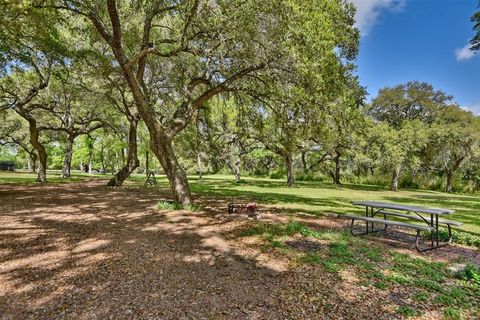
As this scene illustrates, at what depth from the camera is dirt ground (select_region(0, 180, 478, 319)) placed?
3.28m

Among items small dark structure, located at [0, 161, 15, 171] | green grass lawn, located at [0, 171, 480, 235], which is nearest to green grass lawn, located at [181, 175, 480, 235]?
green grass lawn, located at [0, 171, 480, 235]

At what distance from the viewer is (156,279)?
4.01 metres

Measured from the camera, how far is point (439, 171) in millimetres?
30484

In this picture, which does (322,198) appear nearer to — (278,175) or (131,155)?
(131,155)

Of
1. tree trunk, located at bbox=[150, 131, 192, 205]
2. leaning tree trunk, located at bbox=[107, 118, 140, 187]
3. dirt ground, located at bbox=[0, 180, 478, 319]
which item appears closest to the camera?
dirt ground, located at bbox=[0, 180, 478, 319]

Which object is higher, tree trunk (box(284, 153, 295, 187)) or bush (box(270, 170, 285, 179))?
tree trunk (box(284, 153, 295, 187))

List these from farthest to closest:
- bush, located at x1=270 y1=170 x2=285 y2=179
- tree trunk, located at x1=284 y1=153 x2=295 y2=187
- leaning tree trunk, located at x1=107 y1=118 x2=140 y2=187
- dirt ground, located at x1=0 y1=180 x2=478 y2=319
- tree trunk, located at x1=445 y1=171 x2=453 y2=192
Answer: bush, located at x1=270 y1=170 x2=285 y2=179 → tree trunk, located at x1=445 y1=171 x2=453 y2=192 → tree trunk, located at x1=284 y1=153 x2=295 y2=187 → leaning tree trunk, located at x1=107 y1=118 x2=140 y2=187 → dirt ground, located at x1=0 y1=180 x2=478 y2=319

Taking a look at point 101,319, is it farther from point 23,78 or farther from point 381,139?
point 381,139

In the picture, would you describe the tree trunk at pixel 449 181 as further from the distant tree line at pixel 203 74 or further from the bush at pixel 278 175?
the bush at pixel 278 175

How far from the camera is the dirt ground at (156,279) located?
10.7ft

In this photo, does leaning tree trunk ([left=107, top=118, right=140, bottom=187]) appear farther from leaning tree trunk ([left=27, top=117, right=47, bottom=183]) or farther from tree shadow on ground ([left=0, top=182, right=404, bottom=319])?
tree shadow on ground ([left=0, top=182, right=404, bottom=319])

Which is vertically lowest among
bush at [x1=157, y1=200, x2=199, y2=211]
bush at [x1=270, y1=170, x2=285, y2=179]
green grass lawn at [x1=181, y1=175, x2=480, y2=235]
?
green grass lawn at [x1=181, y1=175, x2=480, y2=235]

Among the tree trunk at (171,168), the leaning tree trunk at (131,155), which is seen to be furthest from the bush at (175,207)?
the leaning tree trunk at (131,155)

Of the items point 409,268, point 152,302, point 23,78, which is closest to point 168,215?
point 152,302
